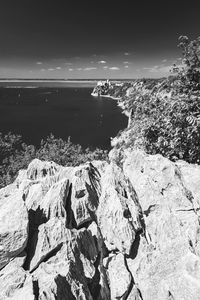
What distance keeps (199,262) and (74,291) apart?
2.90 metres

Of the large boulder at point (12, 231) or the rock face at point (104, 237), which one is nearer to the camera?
the rock face at point (104, 237)

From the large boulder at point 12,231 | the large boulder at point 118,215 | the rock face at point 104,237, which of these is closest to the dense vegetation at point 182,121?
the rock face at point 104,237

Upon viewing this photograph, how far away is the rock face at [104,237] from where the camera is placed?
17.6ft

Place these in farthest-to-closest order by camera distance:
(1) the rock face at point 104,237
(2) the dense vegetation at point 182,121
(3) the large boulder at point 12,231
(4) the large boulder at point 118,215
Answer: (2) the dense vegetation at point 182,121 < (4) the large boulder at point 118,215 < (3) the large boulder at point 12,231 < (1) the rock face at point 104,237

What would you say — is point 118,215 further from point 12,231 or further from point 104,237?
point 12,231

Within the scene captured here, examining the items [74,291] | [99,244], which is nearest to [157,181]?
[99,244]

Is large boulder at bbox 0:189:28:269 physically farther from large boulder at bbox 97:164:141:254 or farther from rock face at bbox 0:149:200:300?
large boulder at bbox 97:164:141:254

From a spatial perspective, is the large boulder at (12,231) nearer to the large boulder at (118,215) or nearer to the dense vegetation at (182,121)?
the large boulder at (118,215)

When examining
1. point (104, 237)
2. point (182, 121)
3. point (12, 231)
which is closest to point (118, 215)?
point (104, 237)

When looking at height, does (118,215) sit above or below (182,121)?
below

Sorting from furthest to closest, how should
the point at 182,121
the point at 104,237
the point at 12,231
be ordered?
the point at 182,121 < the point at 104,237 < the point at 12,231

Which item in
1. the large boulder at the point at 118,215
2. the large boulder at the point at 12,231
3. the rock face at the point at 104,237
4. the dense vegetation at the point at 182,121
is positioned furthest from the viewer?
the dense vegetation at the point at 182,121

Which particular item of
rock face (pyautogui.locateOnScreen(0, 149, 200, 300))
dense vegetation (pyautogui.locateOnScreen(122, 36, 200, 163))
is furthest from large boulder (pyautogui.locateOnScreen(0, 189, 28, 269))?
dense vegetation (pyautogui.locateOnScreen(122, 36, 200, 163))

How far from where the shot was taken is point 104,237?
6.86m
